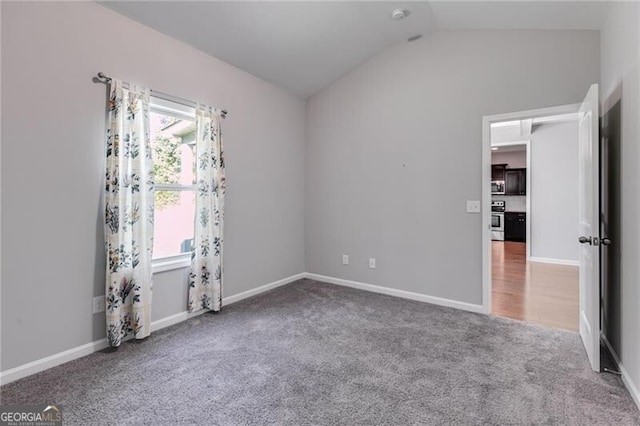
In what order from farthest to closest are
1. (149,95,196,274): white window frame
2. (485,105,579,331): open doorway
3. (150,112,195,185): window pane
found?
(485,105,579,331): open doorway < (150,112,195,185): window pane < (149,95,196,274): white window frame

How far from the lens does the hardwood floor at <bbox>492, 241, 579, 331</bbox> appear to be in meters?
3.14

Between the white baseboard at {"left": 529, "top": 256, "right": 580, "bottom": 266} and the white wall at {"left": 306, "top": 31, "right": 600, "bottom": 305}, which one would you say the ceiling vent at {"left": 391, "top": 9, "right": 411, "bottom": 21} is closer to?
the white wall at {"left": 306, "top": 31, "right": 600, "bottom": 305}

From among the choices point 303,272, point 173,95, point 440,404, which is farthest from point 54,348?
point 303,272

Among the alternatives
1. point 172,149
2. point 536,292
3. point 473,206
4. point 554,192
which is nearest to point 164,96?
point 172,149

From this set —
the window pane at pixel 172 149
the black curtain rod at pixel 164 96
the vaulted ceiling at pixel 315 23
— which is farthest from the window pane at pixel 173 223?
the vaulted ceiling at pixel 315 23

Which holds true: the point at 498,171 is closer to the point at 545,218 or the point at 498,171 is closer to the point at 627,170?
the point at 545,218

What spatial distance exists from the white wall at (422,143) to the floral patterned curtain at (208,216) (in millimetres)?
1641

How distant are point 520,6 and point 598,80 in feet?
3.14

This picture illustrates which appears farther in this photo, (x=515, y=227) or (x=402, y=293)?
(x=515, y=227)

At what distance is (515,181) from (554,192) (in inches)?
114

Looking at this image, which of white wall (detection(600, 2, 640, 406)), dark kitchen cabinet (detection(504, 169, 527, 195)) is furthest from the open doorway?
dark kitchen cabinet (detection(504, 169, 527, 195))

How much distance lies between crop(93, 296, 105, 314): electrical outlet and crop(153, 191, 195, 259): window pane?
0.56 m

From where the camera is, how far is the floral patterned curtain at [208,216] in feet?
10.2

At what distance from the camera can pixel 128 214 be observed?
2.51 meters
